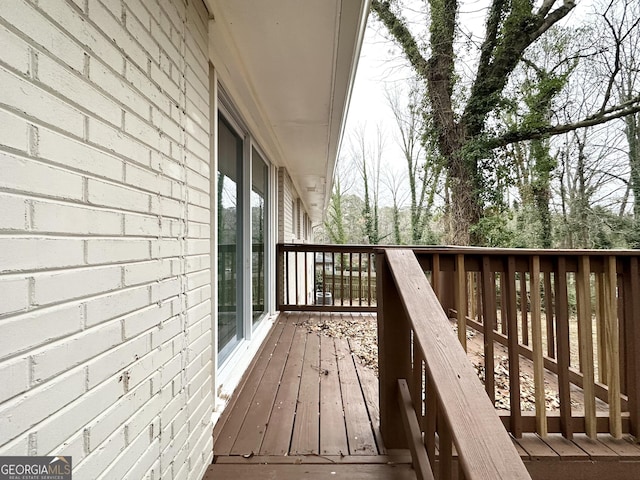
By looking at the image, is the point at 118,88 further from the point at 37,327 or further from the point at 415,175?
the point at 415,175

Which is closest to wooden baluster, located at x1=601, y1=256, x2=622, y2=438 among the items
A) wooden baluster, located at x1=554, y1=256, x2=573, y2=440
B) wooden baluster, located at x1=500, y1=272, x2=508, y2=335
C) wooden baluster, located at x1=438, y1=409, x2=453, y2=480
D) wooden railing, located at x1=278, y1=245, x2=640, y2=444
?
wooden railing, located at x1=278, y1=245, x2=640, y2=444

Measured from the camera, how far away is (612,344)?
1.70 metres

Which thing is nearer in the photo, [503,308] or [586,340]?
[586,340]

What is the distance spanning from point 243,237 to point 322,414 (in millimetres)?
1676

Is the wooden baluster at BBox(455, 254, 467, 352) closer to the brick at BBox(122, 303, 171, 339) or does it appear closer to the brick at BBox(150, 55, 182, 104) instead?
the brick at BBox(122, 303, 171, 339)

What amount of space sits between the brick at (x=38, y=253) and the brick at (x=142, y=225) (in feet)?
0.69

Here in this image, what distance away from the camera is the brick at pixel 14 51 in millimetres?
610

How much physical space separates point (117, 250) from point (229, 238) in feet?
5.23

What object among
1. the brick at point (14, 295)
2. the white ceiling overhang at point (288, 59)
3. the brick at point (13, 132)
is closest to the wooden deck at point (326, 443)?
the brick at point (14, 295)

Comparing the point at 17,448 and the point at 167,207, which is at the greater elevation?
the point at 167,207

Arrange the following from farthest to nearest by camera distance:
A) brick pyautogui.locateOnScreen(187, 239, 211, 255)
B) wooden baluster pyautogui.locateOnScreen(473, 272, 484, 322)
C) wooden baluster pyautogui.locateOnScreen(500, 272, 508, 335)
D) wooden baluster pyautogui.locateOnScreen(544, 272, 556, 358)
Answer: wooden baluster pyautogui.locateOnScreen(473, 272, 484, 322), wooden baluster pyautogui.locateOnScreen(500, 272, 508, 335), wooden baluster pyautogui.locateOnScreen(544, 272, 556, 358), brick pyautogui.locateOnScreen(187, 239, 211, 255)

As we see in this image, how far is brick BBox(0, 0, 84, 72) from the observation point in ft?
2.06

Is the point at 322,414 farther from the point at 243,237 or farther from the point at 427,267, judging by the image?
the point at 243,237

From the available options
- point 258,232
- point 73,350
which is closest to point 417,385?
point 73,350
